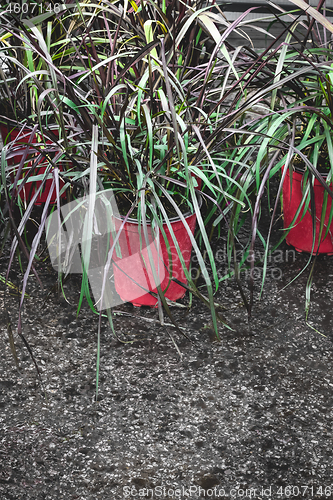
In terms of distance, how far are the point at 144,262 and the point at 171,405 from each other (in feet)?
1.06

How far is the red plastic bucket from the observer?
1110 millimetres

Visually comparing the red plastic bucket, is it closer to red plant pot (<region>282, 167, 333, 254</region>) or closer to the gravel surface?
the gravel surface

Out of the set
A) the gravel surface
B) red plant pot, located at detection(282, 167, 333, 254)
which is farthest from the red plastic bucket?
red plant pot, located at detection(282, 167, 333, 254)

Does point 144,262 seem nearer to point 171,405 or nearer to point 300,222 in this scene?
point 171,405

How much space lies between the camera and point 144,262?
109 cm

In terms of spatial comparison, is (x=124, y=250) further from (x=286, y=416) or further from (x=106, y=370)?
(x=286, y=416)

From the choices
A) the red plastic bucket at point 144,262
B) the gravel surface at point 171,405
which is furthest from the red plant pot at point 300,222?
the red plastic bucket at point 144,262

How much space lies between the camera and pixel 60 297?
4.16 ft

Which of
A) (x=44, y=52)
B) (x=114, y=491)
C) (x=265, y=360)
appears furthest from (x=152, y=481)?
(x=44, y=52)

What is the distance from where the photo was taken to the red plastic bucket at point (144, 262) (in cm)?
111

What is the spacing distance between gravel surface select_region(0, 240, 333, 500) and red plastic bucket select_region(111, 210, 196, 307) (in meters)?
0.05

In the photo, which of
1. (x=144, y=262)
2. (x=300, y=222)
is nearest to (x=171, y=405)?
(x=144, y=262)

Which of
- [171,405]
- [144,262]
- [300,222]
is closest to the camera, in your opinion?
[171,405]

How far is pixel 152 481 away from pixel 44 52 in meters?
0.84
